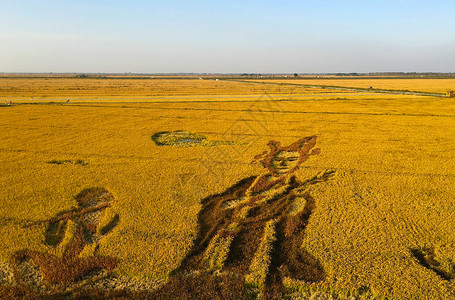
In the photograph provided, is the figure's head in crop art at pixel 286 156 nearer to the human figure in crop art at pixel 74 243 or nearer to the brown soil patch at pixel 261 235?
the brown soil patch at pixel 261 235

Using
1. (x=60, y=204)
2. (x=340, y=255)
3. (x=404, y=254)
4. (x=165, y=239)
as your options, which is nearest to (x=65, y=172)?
(x=60, y=204)

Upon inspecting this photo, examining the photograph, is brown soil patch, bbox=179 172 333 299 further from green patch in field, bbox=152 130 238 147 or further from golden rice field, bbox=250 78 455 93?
golden rice field, bbox=250 78 455 93

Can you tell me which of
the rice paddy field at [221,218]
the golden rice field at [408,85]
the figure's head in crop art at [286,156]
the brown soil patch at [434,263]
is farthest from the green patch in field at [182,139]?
the golden rice field at [408,85]

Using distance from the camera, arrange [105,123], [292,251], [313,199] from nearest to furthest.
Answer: [292,251] → [313,199] → [105,123]

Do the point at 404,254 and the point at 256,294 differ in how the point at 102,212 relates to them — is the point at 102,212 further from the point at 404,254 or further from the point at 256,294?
the point at 404,254

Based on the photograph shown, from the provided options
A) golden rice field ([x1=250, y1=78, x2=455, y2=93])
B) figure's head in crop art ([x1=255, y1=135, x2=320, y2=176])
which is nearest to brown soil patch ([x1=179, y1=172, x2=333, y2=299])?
figure's head in crop art ([x1=255, y1=135, x2=320, y2=176])

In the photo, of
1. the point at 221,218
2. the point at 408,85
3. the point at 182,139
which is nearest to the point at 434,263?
the point at 221,218
